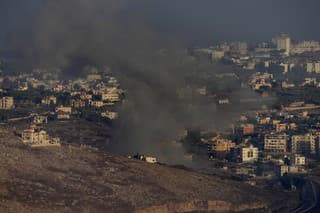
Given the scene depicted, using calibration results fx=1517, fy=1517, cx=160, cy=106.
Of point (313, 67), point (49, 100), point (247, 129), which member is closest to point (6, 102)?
point (49, 100)

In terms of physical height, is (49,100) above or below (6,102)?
above

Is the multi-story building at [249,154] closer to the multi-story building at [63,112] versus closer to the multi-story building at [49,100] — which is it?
the multi-story building at [63,112]

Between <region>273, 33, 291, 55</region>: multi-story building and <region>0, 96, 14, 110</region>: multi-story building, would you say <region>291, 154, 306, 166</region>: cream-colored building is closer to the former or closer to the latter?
<region>0, 96, 14, 110</region>: multi-story building

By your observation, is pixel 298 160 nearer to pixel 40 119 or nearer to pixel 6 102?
pixel 40 119

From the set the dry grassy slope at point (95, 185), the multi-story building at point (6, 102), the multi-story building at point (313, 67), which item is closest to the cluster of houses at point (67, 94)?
the multi-story building at point (6, 102)

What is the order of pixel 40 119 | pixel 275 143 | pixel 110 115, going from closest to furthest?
pixel 275 143 < pixel 40 119 < pixel 110 115

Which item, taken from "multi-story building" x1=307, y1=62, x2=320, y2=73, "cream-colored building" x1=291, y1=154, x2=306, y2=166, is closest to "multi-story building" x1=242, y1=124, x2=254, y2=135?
"cream-colored building" x1=291, y1=154, x2=306, y2=166

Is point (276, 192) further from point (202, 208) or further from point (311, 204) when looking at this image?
point (202, 208)

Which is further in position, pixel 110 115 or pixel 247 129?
pixel 110 115

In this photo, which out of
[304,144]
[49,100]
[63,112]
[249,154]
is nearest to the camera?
[249,154]
